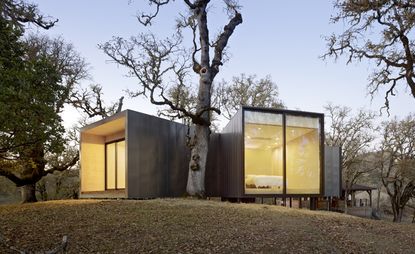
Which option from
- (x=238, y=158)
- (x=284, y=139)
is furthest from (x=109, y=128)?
(x=284, y=139)

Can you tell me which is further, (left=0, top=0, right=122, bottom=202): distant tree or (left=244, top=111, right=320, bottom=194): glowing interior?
(left=244, top=111, right=320, bottom=194): glowing interior

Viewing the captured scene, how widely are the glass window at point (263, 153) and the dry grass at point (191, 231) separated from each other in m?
4.82

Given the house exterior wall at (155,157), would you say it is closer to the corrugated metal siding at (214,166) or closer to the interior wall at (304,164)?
the corrugated metal siding at (214,166)

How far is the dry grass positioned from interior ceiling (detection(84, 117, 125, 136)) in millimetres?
5494

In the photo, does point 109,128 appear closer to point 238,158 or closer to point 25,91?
point 238,158

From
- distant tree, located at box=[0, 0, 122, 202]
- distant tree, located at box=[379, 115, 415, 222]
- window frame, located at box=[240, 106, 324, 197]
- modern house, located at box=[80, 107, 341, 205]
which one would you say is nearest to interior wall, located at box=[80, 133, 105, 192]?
modern house, located at box=[80, 107, 341, 205]

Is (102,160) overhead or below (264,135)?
below

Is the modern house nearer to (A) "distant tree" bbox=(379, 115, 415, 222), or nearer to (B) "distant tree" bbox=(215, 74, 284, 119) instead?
(B) "distant tree" bbox=(215, 74, 284, 119)

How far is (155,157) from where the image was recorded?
1491 cm

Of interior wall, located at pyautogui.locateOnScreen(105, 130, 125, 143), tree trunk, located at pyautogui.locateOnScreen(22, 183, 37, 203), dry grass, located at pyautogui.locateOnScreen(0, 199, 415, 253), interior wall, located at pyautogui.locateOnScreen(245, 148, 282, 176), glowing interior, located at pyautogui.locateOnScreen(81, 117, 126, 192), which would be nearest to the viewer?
dry grass, located at pyautogui.locateOnScreen(0, 199, 415, 253)

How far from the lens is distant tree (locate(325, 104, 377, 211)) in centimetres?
2969

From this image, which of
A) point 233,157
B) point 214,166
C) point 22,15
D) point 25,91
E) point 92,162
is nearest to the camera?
point 25,91

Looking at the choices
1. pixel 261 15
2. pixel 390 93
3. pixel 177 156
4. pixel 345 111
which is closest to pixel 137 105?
pixel 177 156

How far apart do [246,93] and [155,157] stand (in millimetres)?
13895
